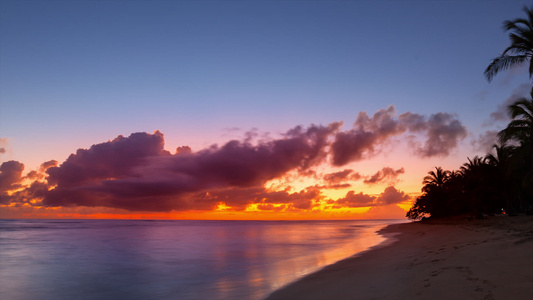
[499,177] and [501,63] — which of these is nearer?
[501,63]

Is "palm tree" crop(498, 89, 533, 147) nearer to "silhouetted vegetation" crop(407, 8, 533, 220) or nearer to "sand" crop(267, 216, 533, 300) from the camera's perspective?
"silhouetted vegetation" crop(407, 8, 533, 220)

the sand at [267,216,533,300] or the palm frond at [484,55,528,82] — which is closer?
the sand at [267,216,533,300]

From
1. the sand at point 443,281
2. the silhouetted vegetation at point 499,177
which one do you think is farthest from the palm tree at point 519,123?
the sand at point 443,281

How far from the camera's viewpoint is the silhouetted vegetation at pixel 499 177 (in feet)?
62.2

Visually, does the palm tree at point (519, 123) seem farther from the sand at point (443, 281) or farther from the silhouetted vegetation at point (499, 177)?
the sand at point (443, 281)

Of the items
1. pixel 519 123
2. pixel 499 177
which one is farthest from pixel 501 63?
pixel 499 177

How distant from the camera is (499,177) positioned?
179 feet

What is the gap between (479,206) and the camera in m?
55.5

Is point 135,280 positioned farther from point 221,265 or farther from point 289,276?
point 289,276

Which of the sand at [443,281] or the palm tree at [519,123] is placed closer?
the sand at [443,281]

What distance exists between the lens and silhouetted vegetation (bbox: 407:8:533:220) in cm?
1895

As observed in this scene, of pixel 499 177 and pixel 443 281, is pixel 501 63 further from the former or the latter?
pixel 499 177

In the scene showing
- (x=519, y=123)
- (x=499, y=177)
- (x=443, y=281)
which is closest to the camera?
(x=443, y=281)

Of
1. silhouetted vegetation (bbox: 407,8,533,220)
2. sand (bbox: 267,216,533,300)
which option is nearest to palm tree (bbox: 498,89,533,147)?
silhouetted vegetation (bbox: 407,8,533,220)
